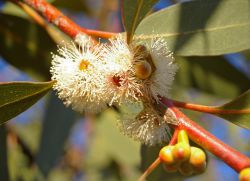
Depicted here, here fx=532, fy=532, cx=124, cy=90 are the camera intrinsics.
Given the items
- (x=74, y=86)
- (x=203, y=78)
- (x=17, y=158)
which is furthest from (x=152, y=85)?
(x=17, y=158)

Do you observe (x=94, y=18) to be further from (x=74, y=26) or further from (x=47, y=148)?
(x=74, y=26)

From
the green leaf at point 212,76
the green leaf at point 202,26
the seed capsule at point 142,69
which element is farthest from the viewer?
the green leaf at point 212,76

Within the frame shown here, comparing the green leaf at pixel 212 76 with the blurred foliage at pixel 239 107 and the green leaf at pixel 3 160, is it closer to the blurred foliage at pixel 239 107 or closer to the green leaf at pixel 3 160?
the green leaf at pixel 3 160

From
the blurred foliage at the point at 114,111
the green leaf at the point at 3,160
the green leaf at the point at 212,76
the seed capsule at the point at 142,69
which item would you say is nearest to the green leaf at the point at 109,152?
the blurred foliage at the point at 114,111

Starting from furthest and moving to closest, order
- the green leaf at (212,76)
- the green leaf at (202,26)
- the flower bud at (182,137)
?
the green leaf at (212,76), the green leaf at (202,26), the flower bud at (182,137)

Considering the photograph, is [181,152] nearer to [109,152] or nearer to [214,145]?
[214,145]

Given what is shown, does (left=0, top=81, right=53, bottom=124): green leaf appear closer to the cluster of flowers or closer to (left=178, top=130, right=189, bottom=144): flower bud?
the cluster of flowers

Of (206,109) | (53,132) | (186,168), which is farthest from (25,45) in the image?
(186,168)
